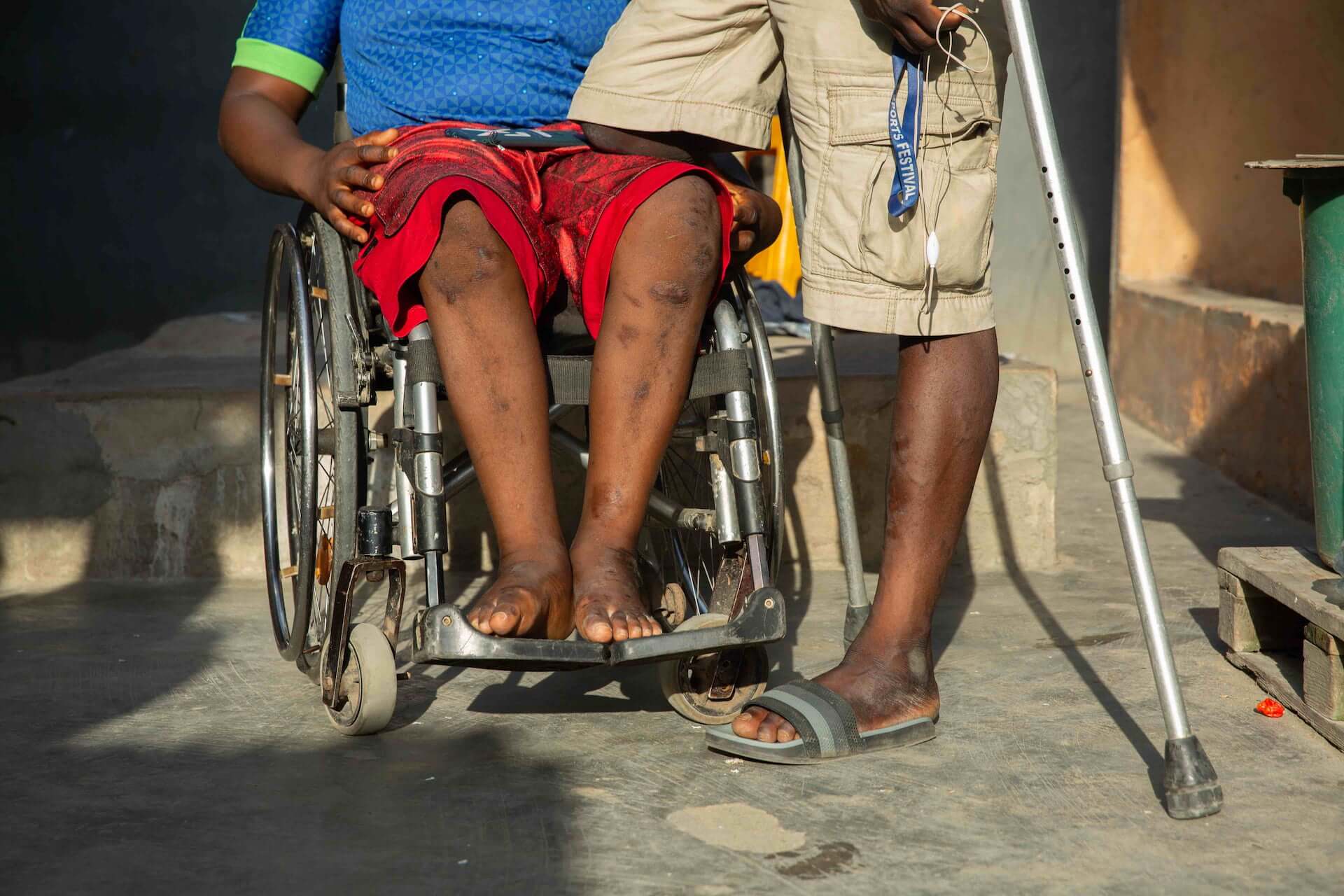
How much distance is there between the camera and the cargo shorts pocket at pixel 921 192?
2.00 metres

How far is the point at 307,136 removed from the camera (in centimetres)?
509

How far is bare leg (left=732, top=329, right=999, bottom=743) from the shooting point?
207 centimetres

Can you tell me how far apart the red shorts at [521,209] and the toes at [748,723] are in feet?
2.04

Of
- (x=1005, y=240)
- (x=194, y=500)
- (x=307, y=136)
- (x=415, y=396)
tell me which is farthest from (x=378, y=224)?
(x=1005, y=240)

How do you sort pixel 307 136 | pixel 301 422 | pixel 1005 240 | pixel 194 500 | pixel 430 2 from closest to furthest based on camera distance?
pixel 301 422 → pixel 430 2 → pixel 194 500 → pixel 307 136 → pixel 1005 240

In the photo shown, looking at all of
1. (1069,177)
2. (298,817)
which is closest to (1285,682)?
(298,817)

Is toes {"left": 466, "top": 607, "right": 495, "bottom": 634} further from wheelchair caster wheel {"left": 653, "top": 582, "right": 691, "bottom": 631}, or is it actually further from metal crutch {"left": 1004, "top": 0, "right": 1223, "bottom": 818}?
metal crutch {"left": 1004, "top": 0, "right": 1223, "bottom": 818}

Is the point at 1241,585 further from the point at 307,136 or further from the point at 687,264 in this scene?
the point at 307,136

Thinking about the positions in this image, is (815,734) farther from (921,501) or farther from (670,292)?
(670,292)

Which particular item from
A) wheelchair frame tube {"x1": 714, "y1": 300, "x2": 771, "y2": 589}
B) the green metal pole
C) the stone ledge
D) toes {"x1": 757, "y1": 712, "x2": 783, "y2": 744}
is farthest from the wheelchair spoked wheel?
the stone ledge

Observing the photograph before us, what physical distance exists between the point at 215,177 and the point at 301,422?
340cm

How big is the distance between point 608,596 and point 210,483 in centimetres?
157

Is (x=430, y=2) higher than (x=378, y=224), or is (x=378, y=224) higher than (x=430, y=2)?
(x=430, y=2)

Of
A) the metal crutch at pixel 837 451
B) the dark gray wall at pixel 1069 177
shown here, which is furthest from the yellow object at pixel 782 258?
the metal crutch at pixel 837 451
